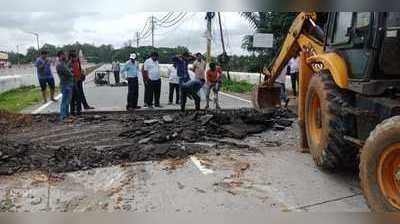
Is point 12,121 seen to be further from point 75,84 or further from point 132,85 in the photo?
point 132,85

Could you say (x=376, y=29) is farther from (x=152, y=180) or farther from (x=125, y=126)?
(x=125, y=126)

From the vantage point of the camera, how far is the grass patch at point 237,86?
22745mm

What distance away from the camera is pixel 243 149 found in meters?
7.37

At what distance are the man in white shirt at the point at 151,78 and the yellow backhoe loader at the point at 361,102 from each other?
309 inches

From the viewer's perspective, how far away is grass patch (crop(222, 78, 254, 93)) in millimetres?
22745

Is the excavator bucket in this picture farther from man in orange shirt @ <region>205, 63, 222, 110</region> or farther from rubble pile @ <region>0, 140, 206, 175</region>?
rubble pile @ <region>0, 140, 206, 175</region>

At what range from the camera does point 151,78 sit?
46.3 ft

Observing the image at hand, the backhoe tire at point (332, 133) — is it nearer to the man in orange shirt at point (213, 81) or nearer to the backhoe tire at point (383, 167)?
the backhoe tire at point (383, 167)

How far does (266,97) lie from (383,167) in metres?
7.20

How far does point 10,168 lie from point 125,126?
4.01 metres

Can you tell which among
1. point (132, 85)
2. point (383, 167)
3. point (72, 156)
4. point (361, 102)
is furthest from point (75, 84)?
point (383, 167)

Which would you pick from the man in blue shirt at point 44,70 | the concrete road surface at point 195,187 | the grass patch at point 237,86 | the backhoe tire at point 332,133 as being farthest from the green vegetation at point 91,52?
the grass patch at point 237,86

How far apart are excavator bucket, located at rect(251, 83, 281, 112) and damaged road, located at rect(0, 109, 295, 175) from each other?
0.23 metres

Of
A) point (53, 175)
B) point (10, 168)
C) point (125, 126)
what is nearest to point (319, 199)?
point (53, 175)
